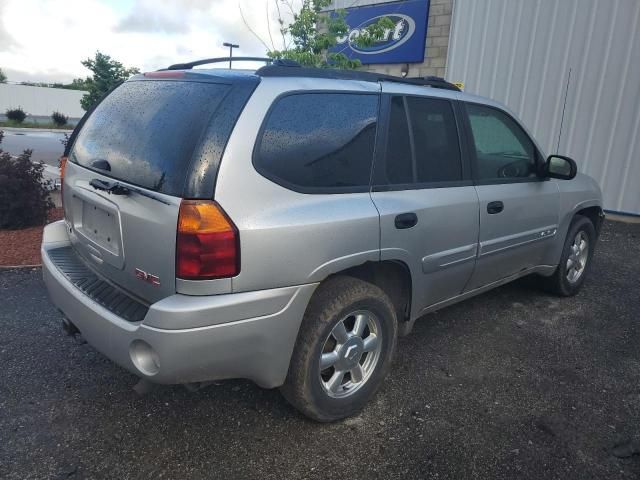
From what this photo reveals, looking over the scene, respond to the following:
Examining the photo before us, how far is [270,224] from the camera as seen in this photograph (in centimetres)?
215

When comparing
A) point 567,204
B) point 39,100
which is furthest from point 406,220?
point 39,100

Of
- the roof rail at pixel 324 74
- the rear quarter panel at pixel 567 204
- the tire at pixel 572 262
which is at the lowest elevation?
the tire at pixel 572 262

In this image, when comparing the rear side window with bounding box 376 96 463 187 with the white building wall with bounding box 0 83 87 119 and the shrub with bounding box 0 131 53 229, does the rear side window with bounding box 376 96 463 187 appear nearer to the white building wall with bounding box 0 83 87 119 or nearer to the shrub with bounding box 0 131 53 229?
the shrub with bounding box 0 131 53 229

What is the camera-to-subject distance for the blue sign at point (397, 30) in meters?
9.88

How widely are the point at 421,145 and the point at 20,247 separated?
183 inches

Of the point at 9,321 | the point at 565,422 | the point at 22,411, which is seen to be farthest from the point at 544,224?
the point at 9,321

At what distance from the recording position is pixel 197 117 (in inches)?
86.4

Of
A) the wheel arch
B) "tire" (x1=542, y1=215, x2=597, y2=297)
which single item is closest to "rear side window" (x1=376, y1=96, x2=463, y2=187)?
the wheel arch

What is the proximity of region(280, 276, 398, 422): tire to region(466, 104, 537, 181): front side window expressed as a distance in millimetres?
1371

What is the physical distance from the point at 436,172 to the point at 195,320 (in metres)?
1.80

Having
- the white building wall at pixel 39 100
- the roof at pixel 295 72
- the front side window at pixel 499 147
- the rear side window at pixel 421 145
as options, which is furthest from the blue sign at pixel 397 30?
the white building wall at pixel 39 100

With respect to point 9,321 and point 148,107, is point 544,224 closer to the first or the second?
point 148,107

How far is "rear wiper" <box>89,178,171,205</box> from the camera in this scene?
7.09ft

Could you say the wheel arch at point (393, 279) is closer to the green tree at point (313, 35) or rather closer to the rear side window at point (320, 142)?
the rear side window at point (320, 142)
